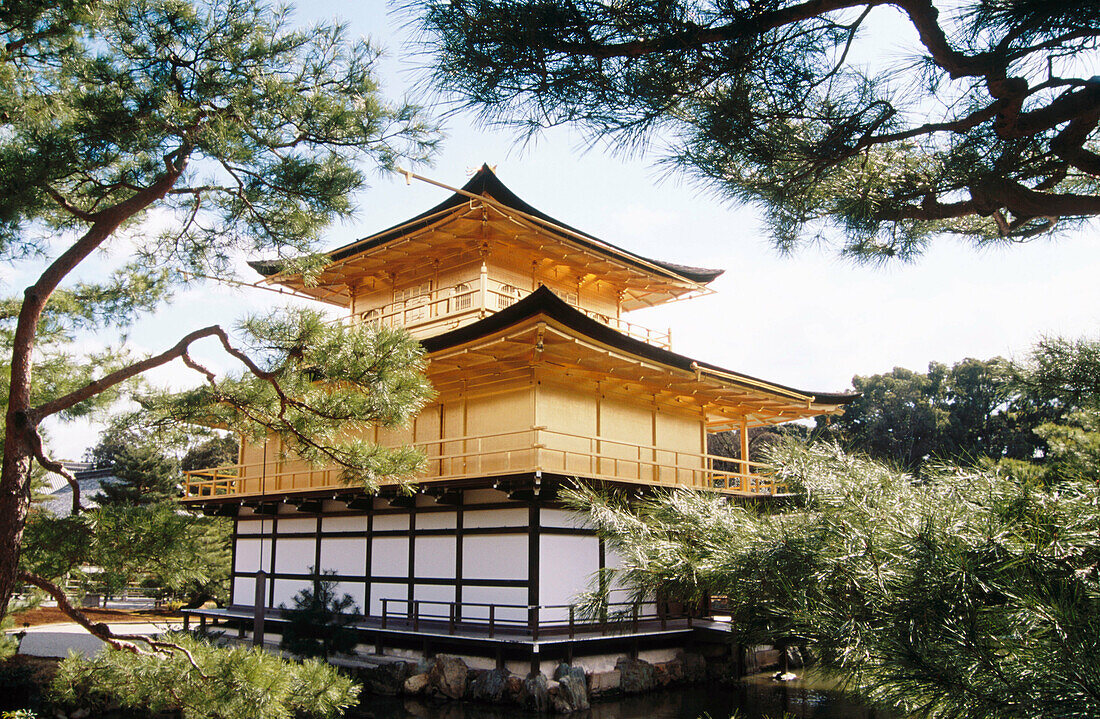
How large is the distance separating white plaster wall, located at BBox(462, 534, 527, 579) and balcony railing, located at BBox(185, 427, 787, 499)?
112cm

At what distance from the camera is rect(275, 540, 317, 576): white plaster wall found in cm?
1590

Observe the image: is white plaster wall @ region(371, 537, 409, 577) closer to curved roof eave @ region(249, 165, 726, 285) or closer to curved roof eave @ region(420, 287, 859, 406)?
curved roof eave @ region(420, 287, 859, 406)

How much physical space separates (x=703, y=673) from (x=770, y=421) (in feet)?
23.3

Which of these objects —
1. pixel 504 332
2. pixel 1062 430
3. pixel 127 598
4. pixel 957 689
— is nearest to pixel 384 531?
pixel 504 332

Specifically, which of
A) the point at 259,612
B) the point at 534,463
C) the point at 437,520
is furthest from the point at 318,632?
the point at 534,463

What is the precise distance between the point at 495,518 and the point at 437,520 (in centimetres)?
143

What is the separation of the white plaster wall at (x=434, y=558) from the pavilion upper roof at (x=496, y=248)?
5616mm

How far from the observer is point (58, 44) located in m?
5.77

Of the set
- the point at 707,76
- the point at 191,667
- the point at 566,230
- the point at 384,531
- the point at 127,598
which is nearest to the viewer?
the point at 707,76

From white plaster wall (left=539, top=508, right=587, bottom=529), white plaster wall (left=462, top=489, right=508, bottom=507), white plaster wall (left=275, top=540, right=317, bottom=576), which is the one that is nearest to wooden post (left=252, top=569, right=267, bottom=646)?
white plaster wall (left=275, top=540, right=317, bottom=576)

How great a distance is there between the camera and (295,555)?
16.3 meters

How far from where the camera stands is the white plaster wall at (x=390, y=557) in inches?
550

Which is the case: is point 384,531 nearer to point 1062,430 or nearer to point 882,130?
point 1062,430

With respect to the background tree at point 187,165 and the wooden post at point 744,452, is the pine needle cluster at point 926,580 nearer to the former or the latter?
the background tree at point 187,165
